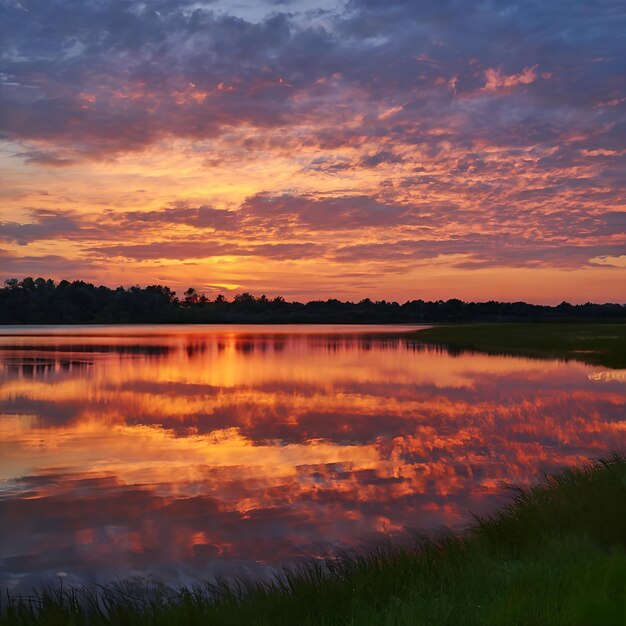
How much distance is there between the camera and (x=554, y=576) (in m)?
8.43

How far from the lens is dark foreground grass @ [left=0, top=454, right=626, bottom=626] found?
24.2 ft

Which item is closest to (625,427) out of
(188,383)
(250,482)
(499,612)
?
(250,482)

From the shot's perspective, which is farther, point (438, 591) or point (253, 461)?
point (253, 461)

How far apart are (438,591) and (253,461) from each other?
1066 cm

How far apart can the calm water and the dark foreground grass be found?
4.98 ft

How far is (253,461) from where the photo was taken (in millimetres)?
18219

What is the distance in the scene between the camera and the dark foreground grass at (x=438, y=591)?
7.37m

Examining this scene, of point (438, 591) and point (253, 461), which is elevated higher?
point (438, 591)

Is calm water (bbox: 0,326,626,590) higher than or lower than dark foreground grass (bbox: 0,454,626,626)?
lower

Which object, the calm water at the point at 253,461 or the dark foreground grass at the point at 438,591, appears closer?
the dark foreground grass at the point at 438,591

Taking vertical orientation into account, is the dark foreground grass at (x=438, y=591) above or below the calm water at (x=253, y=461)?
above

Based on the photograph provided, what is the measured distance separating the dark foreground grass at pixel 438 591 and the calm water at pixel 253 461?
59.8 inches

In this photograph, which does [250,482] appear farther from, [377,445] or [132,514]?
[377,445]

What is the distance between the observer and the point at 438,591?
8086 mm
